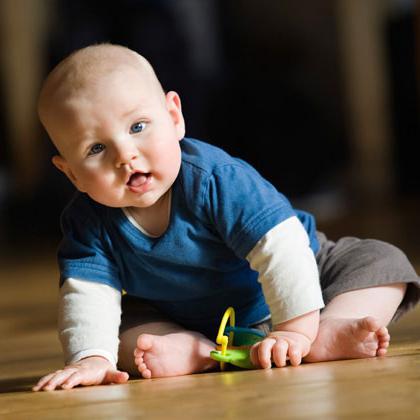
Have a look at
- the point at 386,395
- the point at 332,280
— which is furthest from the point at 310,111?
the point at 386,395

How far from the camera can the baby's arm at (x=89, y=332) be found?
1133 mm

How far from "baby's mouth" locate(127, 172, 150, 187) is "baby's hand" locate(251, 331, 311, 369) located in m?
0.22

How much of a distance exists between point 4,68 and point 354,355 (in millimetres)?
4226

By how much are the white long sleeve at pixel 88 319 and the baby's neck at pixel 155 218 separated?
88 mm

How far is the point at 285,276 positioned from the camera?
3.70 ft

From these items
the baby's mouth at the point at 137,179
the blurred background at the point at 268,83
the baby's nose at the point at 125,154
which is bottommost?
the blurred background at the point at 268,83

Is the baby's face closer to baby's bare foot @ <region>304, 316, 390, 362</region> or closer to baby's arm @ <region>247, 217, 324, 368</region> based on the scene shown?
baby's arm @ <region>247, 217, 324, 368</region>

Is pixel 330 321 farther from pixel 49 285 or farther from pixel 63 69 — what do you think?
pixel 49 285

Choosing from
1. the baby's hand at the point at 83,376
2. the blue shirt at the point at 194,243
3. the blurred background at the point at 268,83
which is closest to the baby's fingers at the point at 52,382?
the baby's hand at the point at 83,376

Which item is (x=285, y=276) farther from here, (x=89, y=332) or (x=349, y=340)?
(x=89, y=332)

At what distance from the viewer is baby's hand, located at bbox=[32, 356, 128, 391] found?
3.65 feet

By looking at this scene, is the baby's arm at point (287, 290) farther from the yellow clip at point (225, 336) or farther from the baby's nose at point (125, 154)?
the baby's nose at point (125, 154)

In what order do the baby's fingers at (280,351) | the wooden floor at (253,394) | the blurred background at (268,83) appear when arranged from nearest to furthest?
the wooden floor at (253,394), the baby's fingers at (280,351), the blurred background at (268,83)

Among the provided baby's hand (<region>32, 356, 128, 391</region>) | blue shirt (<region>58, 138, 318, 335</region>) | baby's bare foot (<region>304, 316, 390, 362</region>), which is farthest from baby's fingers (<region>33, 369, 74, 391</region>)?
baby's bare foot (<region>304, 316, 390, 362</region>)
